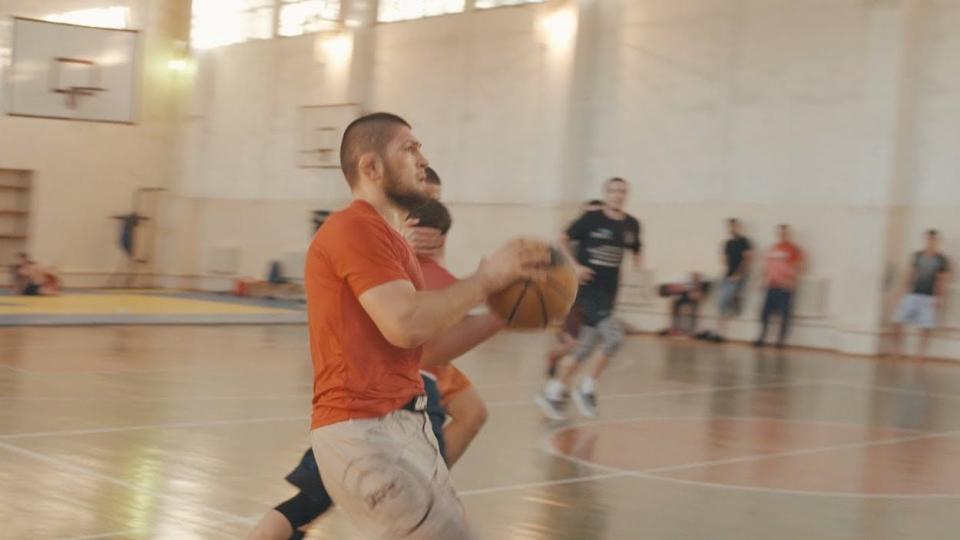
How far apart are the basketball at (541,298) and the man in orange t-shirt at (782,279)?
1897cm

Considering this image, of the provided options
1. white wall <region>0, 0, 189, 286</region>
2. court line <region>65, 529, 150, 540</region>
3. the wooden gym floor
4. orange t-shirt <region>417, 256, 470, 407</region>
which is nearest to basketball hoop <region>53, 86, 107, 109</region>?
white wall <region>0, 0, 189, 286</region>

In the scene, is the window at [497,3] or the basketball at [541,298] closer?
the basketball at [541,298]

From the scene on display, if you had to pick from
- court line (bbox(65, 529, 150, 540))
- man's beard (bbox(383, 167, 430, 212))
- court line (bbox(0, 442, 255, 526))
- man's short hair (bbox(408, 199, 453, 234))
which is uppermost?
man's beard (bbox(383, 167, 430, 212))

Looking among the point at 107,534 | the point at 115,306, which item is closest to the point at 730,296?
the point at 115,306

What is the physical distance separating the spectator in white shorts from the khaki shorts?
60.1 feet

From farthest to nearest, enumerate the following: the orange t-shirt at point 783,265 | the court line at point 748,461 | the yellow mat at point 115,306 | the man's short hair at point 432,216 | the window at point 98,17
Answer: the window at point 98,17
the orange t-shirt at point 783,265
the yellow mat at point 115,306
the court line at point 748,461
the man's short hair at point 432,216

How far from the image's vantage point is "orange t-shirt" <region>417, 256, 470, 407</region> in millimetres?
6281

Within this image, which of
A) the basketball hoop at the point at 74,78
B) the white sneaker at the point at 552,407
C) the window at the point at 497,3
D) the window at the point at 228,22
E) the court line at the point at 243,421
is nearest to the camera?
the court line at the point at 243,421

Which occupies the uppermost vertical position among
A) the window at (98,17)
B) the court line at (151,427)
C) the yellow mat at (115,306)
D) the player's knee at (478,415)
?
the window at (98,17)

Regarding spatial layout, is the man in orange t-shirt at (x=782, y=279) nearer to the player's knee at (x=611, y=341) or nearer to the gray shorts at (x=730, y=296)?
the gray shorts at (x=730, y=296)

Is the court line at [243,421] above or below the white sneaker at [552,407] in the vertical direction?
below

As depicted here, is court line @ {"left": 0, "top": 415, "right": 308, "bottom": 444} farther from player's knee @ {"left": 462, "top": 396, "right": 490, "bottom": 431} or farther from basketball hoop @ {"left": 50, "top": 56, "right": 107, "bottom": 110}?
basketball hoop @ {"left": 50, "top": 56, "right": 107, "bottom": 110}

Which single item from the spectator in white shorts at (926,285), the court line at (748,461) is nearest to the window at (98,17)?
the spectator in white shorts at (926,285)

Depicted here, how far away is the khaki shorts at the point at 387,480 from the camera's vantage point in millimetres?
3777
